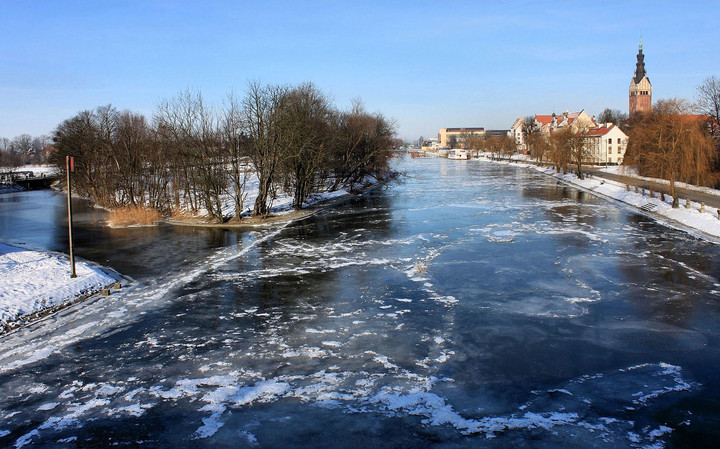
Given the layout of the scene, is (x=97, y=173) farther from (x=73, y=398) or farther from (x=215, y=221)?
(x=73, y=398)

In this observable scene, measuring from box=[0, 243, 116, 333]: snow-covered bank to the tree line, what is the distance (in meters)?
13.9

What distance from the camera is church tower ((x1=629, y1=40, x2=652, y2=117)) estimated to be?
123625mm

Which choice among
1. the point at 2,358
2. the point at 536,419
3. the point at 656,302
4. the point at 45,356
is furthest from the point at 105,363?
the point at 656,302

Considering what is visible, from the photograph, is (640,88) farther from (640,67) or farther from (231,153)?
(231,153)

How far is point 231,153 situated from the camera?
3378cm

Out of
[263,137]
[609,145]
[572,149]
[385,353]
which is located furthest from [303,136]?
[609,145]

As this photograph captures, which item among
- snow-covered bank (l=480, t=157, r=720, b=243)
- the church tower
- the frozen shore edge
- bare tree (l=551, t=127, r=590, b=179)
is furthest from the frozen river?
the church tower

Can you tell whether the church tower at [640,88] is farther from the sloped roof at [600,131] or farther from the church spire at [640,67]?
the sloped roof at [600,131]

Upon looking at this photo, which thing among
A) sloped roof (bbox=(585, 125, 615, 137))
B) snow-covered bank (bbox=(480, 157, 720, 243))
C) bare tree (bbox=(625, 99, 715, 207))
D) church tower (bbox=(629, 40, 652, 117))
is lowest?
snow-covered bank (bbox=(480, 157, 720, 243))

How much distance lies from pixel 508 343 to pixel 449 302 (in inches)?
123

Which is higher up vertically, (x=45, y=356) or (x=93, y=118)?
(x=93, y=118)

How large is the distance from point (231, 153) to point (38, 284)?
776 inches

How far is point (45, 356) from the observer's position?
35.1 ft

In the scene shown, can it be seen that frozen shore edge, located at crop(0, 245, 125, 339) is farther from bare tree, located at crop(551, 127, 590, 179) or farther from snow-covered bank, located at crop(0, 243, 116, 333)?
bare tree, located at crop(551, 127, 590, 179)
